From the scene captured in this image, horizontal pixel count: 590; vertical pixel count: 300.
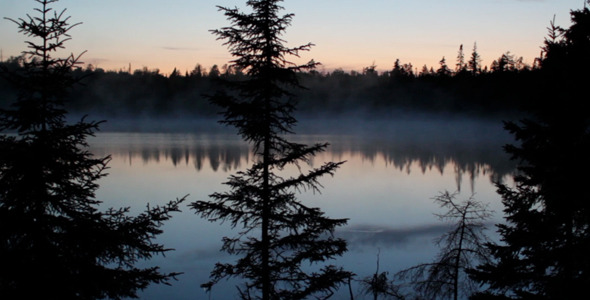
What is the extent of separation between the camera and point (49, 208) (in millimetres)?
5379

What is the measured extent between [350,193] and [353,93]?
124m

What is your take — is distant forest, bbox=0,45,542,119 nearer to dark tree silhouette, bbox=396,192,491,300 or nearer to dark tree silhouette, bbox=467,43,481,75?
dark tree silhouette, bbox=467,43,481,75

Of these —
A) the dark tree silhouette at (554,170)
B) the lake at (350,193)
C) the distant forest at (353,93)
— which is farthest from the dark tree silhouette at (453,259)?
the distant forest at (353,93)

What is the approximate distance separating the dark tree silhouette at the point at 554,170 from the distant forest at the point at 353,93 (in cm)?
10630

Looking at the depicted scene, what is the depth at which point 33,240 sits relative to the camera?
4941mm

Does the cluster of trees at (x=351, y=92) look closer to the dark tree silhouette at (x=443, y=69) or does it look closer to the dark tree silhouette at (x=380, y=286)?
the dark tree silhouette at (x=443, y=69)

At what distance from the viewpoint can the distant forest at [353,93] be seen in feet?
371

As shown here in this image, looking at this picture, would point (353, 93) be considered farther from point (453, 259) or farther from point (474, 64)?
point (453, 259)

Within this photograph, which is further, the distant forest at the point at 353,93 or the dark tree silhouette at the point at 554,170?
the distant forest at the point at 353,93

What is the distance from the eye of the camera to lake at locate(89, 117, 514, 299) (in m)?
18.5

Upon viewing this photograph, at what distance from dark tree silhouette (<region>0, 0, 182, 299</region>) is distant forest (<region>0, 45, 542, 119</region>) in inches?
4312

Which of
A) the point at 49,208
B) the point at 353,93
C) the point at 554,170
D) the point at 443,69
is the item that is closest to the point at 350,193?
the point at 554,170

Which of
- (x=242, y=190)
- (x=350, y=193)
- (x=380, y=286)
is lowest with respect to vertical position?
(x=350, y=193)

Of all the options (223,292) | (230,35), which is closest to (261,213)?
(230,35)
